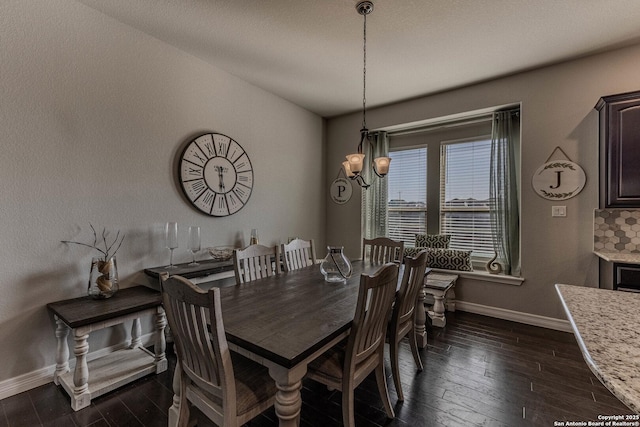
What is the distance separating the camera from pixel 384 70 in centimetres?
328

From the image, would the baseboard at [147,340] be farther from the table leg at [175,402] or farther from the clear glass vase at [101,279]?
the table leg at [175,402]

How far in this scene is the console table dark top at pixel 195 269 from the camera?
255 centimetres

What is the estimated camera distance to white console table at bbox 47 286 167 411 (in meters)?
1.87

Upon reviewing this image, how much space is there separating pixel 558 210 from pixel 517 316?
1.30 metres

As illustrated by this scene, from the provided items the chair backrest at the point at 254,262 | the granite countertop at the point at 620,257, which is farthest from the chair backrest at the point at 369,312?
the granite countertop at the point at 620,257

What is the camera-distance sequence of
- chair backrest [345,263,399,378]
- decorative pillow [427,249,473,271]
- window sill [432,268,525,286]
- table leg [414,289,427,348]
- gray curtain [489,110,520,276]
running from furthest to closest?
decorative pillow [427,249,473,271]
gray curtain [489,110,520,276]
window sill [432,268,525,286]
table leg [414,289,427,348]
chair backrest [345,263,399,378]

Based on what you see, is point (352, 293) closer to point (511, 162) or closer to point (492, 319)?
point (492, 319)

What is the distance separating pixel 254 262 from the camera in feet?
7.92

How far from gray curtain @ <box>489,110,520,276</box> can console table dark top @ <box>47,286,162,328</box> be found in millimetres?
3791

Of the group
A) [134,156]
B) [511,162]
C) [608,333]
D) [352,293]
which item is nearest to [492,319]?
[511,162]

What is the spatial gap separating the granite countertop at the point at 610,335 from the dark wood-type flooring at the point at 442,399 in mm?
1046

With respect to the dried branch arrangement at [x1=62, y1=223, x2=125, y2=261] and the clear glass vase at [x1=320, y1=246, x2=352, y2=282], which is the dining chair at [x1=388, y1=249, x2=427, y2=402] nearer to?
the clear glass vase at [x1=320, y1=246, x2=352, y2=282]

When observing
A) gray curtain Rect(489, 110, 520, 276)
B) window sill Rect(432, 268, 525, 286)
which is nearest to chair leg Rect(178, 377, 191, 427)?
window sill Rect(432, 268, 525, 286)

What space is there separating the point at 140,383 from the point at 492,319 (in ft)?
12.0
